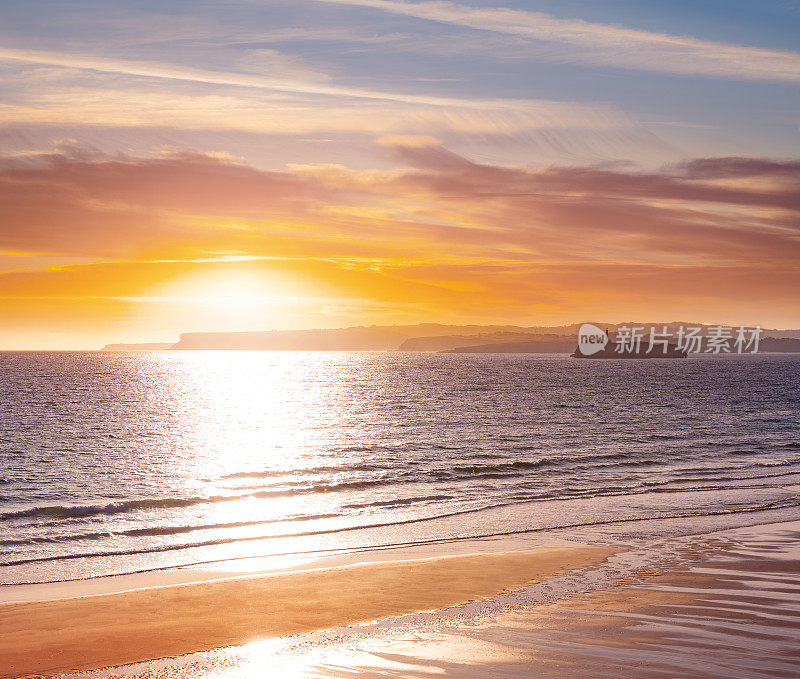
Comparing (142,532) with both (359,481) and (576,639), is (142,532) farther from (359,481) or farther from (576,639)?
(576,639)

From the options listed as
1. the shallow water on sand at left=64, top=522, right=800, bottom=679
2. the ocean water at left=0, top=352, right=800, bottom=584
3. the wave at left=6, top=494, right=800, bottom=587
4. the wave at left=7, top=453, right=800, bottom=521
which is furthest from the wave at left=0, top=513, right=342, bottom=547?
the shallow water on sand at left=64, top=522, right=800, bottom=679

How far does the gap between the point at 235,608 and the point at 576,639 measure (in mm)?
7579

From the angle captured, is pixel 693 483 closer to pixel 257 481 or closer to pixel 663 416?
pixel 257 481

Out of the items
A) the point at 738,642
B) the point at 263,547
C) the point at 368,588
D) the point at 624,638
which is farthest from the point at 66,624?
the point at 738,642

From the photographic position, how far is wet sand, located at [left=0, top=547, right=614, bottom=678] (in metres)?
13.3

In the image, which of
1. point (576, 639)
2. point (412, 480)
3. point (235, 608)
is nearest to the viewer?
point (576, 639)

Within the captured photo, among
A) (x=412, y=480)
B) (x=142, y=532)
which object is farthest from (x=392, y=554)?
(x=412, y=480)

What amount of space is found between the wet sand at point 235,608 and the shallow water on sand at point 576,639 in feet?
3.04

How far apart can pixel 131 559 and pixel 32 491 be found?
1594 centimetres

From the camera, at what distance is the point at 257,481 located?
3766 cm

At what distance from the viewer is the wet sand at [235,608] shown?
1327 centimetres

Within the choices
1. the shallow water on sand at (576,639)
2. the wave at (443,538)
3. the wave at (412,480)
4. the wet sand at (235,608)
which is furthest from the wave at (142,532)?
the shallow water on sand at (576,639)

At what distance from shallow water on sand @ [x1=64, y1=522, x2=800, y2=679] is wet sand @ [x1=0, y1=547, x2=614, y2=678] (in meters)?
0.93

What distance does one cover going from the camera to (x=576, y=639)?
12.2 meters
